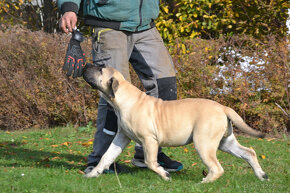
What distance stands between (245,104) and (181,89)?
53.6 inches

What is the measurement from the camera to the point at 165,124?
4.48 meters

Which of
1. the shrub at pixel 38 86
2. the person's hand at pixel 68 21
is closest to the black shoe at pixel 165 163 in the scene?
the person's hand at pixel 68 21

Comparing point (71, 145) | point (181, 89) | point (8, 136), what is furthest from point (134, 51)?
point (8, 136)

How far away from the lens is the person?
4.70 metres

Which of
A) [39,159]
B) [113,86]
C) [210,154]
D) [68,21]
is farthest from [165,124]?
[39,159]

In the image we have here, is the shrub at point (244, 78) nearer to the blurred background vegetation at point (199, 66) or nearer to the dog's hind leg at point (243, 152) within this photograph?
the blurred background vegetation at point (199, 66)

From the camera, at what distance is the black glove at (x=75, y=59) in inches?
180

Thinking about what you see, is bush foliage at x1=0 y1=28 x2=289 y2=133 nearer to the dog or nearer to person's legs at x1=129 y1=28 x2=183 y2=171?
person's legs at x1=129 y1=28 x2=183 y2=171

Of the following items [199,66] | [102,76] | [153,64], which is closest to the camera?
[102,76]

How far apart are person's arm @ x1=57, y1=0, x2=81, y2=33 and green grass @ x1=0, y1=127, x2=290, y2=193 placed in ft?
5.32

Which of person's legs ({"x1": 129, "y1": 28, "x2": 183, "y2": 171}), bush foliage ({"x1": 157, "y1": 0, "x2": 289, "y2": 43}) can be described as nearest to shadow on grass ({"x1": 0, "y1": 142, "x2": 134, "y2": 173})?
person's legs ({"x1": 129, "y1": 28, "x2": 183, "y2": 171})

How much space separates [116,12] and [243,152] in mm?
2078

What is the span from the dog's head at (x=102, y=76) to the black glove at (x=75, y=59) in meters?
0.08

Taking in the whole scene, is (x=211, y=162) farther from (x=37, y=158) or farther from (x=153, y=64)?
(x=37, y=158)
